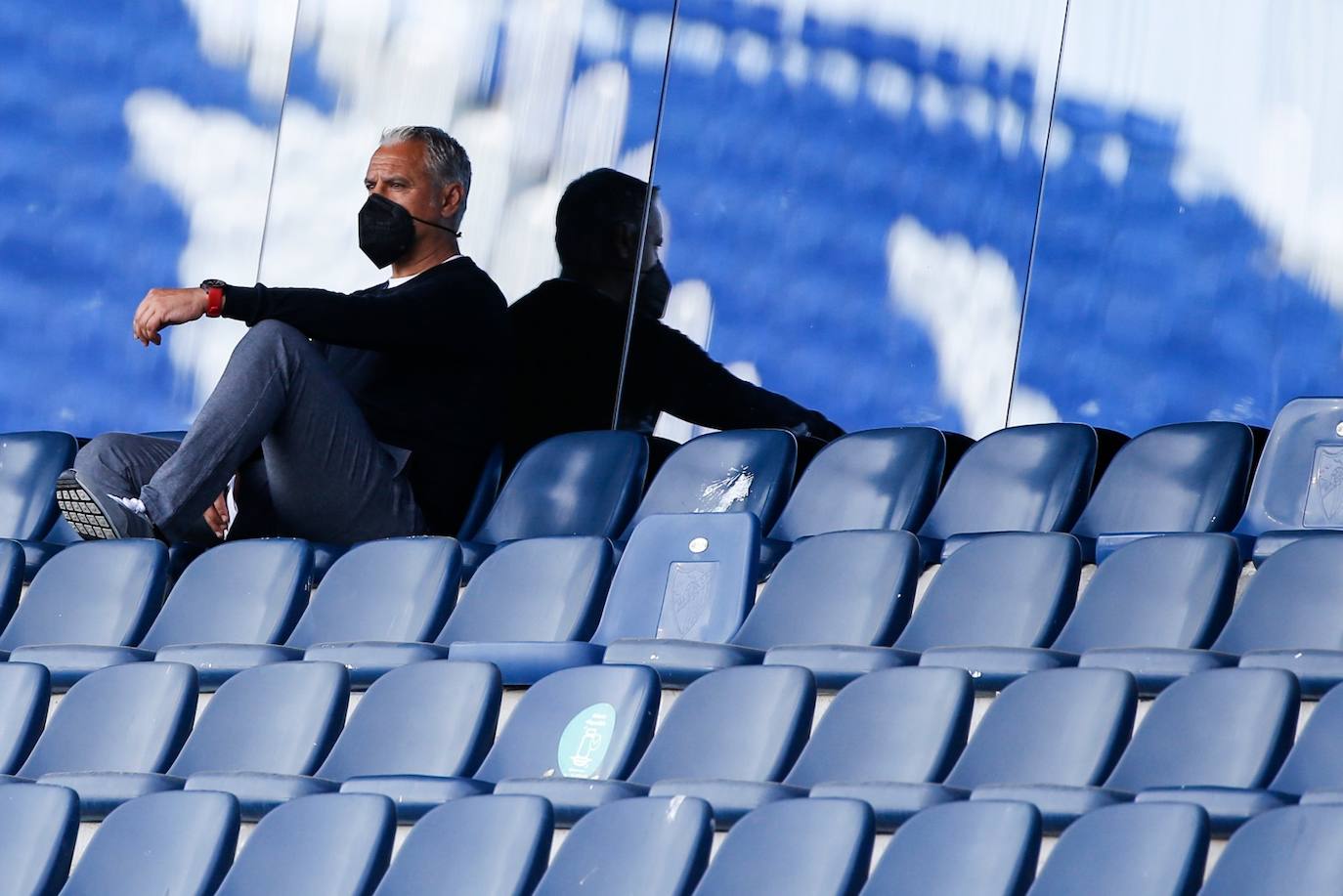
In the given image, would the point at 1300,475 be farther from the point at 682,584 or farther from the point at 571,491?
the point at 571,491

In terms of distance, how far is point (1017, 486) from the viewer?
1.90 metres

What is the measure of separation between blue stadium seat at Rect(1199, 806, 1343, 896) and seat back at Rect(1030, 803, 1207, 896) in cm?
2

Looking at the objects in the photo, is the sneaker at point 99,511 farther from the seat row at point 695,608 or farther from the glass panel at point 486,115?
the glass panel at point 486,115

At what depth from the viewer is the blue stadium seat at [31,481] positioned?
240 centimetres

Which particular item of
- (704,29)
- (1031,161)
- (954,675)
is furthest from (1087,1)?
(954,675)

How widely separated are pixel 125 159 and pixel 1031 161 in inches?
54.9

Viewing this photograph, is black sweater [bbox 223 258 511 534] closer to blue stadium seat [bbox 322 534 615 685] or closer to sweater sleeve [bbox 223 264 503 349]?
sweater sleeve [bbox 223 264 503 349]

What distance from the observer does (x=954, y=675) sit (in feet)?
4.52

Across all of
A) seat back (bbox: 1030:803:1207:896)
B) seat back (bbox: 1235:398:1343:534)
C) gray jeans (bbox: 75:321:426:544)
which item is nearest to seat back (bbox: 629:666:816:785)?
seat back (bbox: 1030:803:1207:896)

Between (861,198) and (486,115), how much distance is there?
1.79 ft

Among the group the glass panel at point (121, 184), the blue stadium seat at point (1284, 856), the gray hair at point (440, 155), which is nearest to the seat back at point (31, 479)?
the gray hair at point (440, 155)

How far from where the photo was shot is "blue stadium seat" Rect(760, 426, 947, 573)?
1.94 metres

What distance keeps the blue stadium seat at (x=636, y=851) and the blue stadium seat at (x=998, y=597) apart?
1.17ft

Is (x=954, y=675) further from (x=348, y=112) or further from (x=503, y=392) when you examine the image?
(x=348, y=112)
